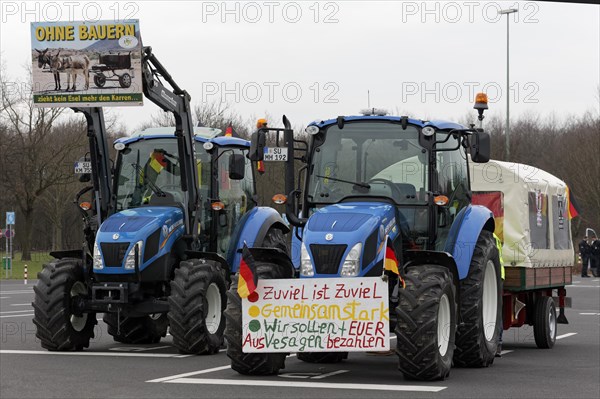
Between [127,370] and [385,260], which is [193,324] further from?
[385,260]

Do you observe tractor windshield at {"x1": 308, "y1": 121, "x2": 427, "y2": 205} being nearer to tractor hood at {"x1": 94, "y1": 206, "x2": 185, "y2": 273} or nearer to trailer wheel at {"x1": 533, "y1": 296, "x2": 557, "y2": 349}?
tractor hood at {"x1": 94, "y1": 206, "x2": 185, "y2": 273}

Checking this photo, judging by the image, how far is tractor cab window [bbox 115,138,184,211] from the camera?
15492mm

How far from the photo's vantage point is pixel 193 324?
14.0m

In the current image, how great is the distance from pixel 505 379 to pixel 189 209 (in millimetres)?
5480

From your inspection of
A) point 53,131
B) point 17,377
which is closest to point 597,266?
point 53,131

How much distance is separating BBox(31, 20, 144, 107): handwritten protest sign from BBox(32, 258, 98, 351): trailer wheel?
7.32 feet

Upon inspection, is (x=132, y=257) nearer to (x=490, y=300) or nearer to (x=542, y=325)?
(x=490, y=300)

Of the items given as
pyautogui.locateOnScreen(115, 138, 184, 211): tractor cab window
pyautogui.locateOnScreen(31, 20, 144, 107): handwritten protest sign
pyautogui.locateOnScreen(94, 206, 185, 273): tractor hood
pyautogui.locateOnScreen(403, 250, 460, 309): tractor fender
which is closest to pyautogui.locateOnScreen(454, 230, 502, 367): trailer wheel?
pyautogui.locateOnScreen(403, 250, 460, 309): tractor fender

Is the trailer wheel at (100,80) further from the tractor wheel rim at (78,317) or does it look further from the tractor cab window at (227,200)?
the tractor wheel rim at (78,317)

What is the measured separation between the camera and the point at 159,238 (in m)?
14.6

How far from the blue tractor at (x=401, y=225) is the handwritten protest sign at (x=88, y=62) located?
2774 mm

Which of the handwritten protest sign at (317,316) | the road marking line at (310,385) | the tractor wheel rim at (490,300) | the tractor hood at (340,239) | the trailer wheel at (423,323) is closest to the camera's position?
the road marking line at (310,385)

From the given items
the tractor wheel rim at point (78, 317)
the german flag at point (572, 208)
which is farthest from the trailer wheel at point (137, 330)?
the german flag at point (572, 208)

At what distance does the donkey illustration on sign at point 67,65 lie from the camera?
14.1 metres
